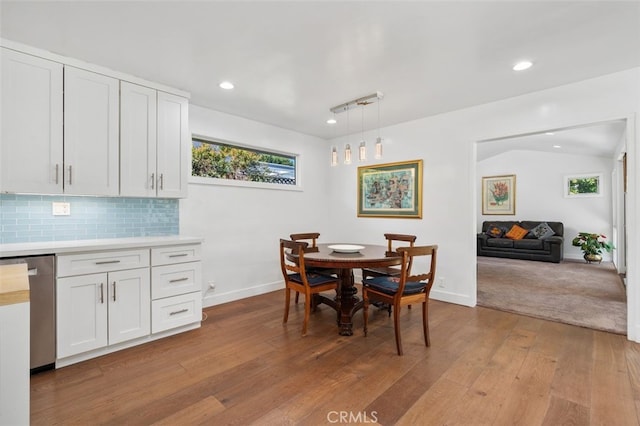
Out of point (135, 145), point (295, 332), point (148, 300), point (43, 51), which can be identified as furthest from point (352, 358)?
point (43, 51)

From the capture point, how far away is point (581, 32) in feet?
7.06

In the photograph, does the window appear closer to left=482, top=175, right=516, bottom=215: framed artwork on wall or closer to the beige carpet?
the beige carpet

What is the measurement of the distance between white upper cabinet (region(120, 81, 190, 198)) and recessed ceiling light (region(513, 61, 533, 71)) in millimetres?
3217

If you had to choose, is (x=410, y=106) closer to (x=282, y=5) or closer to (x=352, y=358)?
(x=282, y=5)

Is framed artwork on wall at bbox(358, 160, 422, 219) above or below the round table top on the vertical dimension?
above

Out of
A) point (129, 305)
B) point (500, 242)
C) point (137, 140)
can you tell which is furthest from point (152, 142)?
point (500, 242)

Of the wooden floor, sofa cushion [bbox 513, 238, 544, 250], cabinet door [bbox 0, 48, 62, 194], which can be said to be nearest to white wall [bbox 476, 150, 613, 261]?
sofa cushion [bbox 513, 238, 544, 250]

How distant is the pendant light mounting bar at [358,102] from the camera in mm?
3271

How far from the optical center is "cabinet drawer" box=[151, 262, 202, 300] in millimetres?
2719

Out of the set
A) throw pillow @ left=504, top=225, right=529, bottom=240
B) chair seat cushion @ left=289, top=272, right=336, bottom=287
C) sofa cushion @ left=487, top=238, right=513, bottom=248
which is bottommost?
sofa cushion @ left=487, top=238, right=513, bottom=248

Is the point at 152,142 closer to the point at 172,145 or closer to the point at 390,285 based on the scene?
the point at 172,145

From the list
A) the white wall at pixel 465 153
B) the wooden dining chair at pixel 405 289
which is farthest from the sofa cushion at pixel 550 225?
the wooden dining chair at pixel 405 289

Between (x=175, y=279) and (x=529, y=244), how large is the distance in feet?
24.9

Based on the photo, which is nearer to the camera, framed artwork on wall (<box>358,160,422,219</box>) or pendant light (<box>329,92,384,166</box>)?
pendant light (<box>329,92,384,166</box>)
